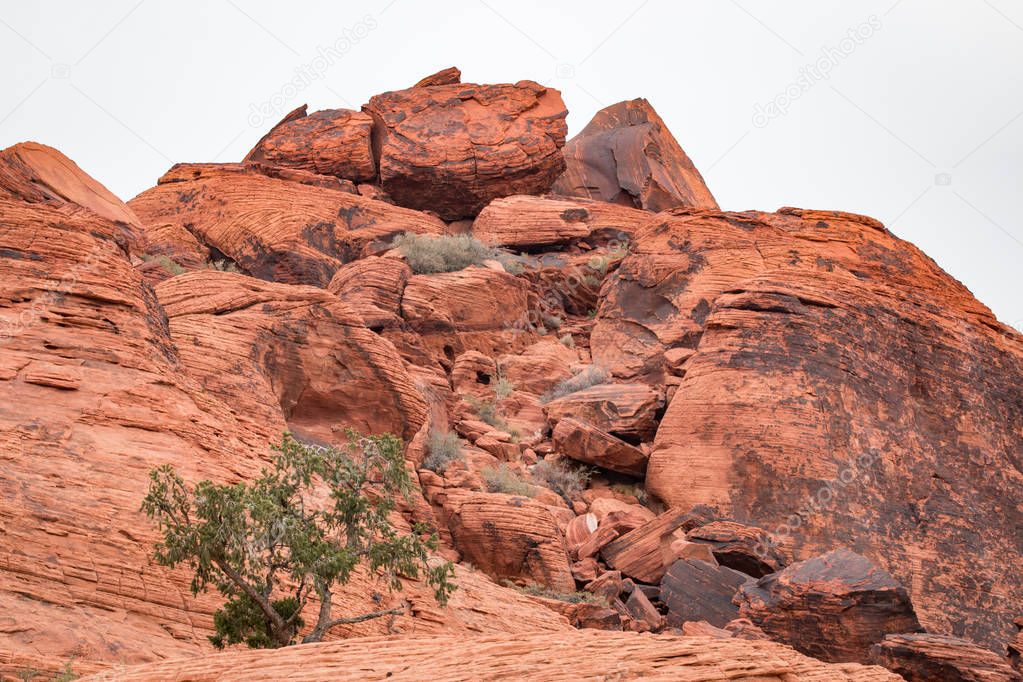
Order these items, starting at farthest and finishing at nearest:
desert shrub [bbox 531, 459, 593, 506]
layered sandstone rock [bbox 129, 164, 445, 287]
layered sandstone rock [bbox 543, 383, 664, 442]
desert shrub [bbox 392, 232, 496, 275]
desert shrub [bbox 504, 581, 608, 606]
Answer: layered sandstone rock [bbox 129, 164, 445, 287] < desert shrub [bbox 392, 232, 496, 275] < layered sandstone rock [bbox 543, 383, 664, 442] < desert shrub [bbox 531, 459, 593, 506] < desert shrub [bbox 504, 581, 608, 606]

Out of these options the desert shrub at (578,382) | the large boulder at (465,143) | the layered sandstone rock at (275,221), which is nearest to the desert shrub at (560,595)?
the desert shrub at (578,382)

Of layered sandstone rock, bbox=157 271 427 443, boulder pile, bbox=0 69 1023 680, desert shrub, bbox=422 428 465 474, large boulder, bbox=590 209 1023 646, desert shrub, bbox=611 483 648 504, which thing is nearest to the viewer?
boulder pile, bbox=0 69 1023 680

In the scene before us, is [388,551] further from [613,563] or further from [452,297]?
[452,297]

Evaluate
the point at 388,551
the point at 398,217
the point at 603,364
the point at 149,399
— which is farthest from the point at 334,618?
the point at 398,217

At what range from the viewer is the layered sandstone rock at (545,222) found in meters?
33.1

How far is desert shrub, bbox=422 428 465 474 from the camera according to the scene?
18984 mm

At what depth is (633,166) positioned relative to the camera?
4041cm

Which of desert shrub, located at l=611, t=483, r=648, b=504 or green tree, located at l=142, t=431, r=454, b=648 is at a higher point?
desert shrub, located at l=611, t=483, r=648, b=504

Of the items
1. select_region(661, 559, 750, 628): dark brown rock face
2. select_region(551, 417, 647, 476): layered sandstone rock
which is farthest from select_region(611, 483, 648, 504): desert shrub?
select_region(661, 559, 750, 628): dark brown rock face

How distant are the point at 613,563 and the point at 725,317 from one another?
20.7ft

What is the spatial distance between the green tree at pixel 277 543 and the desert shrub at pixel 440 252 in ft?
51.4

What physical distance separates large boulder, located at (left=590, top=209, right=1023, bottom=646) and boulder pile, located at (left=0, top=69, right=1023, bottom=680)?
0.06 m

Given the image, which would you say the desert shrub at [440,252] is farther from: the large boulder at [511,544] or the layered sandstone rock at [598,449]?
the large boulder at [511,544]

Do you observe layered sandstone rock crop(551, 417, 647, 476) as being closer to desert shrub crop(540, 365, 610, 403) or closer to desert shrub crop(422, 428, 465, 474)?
Result: desert shrub crop(422, 428, 465, 474)
